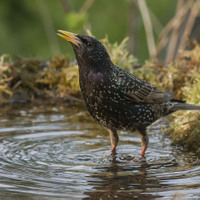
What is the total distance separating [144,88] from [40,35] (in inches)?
485

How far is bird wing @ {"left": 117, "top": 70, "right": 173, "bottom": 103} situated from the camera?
17.6 ft

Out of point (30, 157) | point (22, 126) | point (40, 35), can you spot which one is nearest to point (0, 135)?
point (22, 126)

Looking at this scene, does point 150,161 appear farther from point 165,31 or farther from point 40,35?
point 40,35

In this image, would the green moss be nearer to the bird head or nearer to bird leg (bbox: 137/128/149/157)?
the bird head

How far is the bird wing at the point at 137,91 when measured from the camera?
5359mm

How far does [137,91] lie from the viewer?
18.1 feet

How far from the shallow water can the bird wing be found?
50cm

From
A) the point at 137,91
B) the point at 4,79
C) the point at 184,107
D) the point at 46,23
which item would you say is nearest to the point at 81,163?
the point at 137,91

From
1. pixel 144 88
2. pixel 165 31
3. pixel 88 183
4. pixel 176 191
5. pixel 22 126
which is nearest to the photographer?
pixel 176 191

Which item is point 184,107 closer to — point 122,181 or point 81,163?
point 81,163

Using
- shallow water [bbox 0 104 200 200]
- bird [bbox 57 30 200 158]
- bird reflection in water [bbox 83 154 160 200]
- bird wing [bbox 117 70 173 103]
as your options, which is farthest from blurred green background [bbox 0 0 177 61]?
bird reflection in water [bbox 83 154 160 200]

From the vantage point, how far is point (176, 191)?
3.85 meters

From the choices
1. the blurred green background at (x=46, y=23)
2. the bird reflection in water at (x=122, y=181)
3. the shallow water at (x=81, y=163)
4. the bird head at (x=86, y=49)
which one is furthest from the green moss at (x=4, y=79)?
the blurred green background at (x=46, y=23)

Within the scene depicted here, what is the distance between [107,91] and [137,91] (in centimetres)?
49
